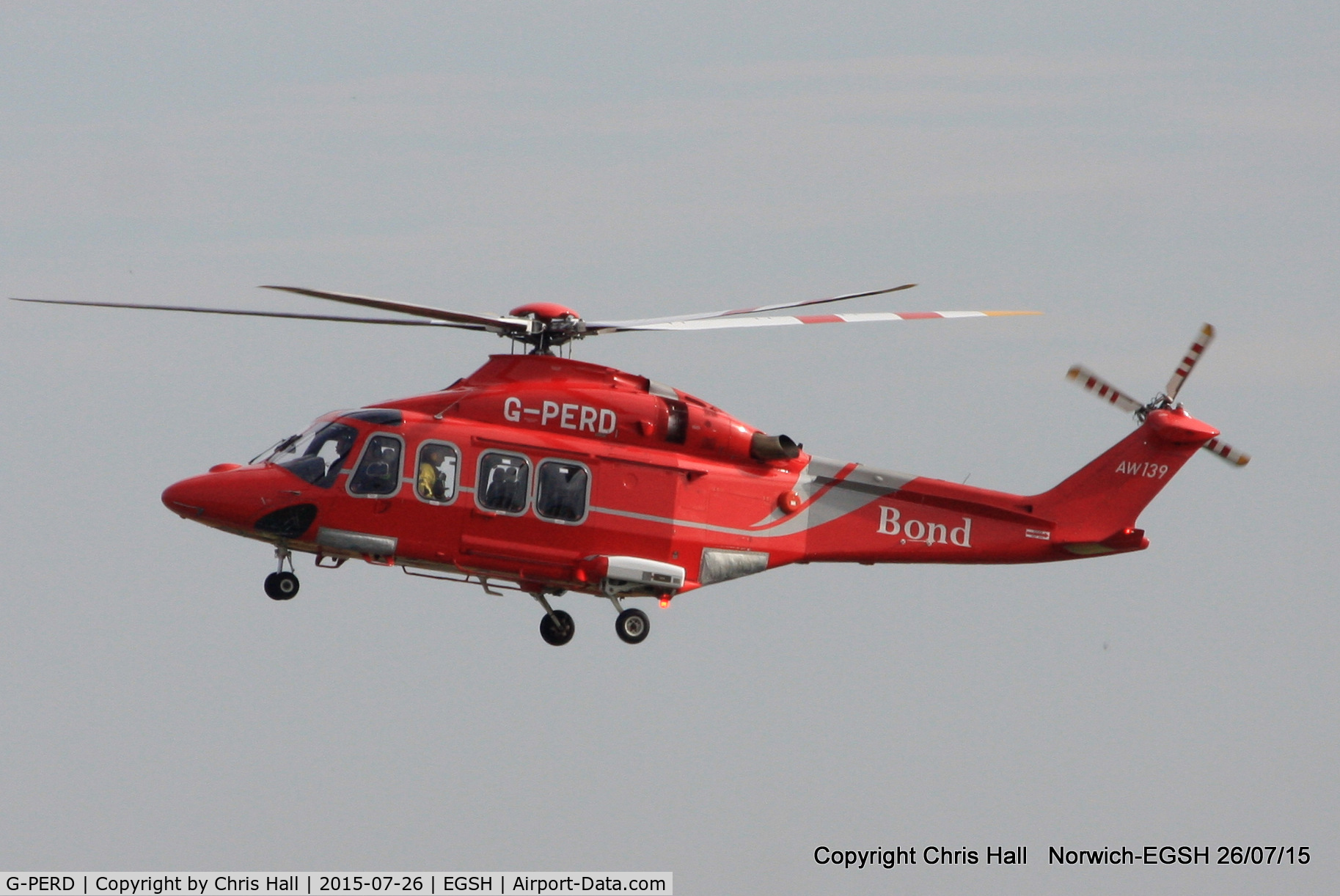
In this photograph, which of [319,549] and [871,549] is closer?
[319,549]

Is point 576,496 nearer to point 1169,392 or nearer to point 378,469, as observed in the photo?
point 378,469

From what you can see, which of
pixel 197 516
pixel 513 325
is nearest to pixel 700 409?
pixel 513 325

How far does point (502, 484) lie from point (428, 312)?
284 centimetres

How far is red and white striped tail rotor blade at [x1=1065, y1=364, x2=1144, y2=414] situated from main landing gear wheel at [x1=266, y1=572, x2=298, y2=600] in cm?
1281

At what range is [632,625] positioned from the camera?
93.7ft

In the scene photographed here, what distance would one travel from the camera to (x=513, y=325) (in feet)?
93.2

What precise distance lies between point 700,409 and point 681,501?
5.09 feet

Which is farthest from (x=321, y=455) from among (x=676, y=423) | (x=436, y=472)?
(x=676, y=423)

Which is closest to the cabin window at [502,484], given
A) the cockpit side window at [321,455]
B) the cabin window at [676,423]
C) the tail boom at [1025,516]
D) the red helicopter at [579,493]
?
the red helicopter at [579,493]

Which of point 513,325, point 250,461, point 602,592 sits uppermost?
point 513,325

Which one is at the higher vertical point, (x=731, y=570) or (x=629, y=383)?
(x=629, y=383)

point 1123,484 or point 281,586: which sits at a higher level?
point 1123,484

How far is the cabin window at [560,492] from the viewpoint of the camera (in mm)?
27766

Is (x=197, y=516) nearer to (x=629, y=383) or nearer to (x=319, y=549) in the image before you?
(x=319, y=549)
